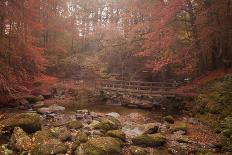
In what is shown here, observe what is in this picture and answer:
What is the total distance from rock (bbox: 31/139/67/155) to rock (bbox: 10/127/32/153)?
0.61 m

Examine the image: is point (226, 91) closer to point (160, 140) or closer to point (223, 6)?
point (160, 140)

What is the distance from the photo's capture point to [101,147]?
12531 millimetres

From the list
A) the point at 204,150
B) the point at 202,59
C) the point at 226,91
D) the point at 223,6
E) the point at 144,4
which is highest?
the point at 144,4

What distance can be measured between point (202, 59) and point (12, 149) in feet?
62.6

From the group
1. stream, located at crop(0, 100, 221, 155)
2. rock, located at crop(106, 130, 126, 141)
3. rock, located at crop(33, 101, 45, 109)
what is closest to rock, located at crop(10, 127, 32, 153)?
stream, located at crop(0, 100, 221, 155)

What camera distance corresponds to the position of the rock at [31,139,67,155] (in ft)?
39.2

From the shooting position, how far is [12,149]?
1261 cm

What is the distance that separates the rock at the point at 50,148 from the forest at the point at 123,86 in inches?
1.7

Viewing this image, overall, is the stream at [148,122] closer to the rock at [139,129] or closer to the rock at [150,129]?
the rock at [139,129]

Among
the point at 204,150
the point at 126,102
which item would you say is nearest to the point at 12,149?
the point at 204,150

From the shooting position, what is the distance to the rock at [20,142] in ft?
40.8

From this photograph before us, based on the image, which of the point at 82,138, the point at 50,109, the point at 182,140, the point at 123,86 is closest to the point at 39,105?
the point at 50,109

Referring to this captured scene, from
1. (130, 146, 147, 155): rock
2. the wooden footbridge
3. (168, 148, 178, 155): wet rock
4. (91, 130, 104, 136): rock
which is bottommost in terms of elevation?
(168, 148, 178, 155): wet rock

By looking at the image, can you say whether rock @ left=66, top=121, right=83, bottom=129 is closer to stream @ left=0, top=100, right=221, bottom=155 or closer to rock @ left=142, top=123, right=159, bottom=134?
stream @ left=0, top=100, right=221, bottom=155
